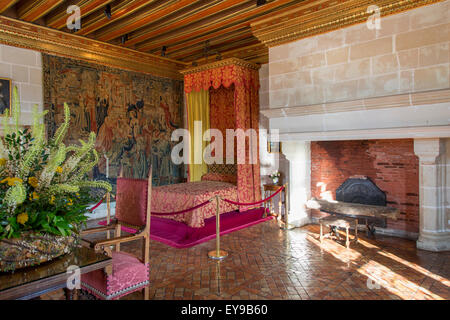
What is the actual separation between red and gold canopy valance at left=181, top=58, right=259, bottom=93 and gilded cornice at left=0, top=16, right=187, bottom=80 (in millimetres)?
1446

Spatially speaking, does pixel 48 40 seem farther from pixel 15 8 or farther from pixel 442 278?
pixel 442 278

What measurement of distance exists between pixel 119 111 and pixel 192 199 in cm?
326

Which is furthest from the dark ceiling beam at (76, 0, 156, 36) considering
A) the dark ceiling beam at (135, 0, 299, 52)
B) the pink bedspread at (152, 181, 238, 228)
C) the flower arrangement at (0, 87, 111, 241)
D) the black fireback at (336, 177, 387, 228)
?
the black fireback at (336, 177, 387, 228)

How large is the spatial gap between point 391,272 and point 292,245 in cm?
153

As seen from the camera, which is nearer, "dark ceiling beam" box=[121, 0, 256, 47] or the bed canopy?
"dark ceiling beam" box=[121, 0, 256, 47]

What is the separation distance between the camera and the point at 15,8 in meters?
5.89

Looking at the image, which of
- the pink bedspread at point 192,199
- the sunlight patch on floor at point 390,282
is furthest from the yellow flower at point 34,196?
the pink bedspread at point 192,199

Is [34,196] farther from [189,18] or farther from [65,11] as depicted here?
[65,11]

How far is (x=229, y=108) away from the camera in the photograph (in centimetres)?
802

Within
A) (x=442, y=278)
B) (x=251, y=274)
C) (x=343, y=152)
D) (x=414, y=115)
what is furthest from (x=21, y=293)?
(x=343, y=152)

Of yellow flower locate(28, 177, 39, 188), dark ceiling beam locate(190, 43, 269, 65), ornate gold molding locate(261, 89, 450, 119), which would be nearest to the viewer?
yellow flower locate(28, 177, 39, 188)

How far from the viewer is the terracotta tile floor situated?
3.43 meters

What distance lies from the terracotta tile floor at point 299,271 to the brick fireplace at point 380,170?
22.1 inches

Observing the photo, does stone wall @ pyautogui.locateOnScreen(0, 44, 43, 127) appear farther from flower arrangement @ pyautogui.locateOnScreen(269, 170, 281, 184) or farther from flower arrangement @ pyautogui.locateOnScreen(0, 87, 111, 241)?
flower arrangement @ pyautogui.locateOnScreen(269, 170, 281, 184)
